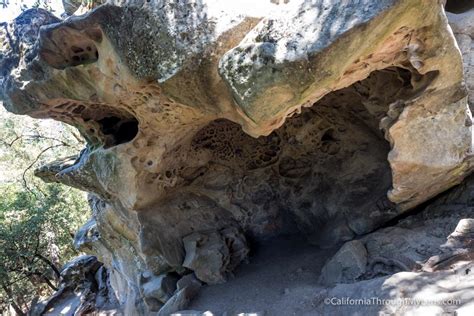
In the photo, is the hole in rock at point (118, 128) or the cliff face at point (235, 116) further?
the hole in rock at point (118, 128)

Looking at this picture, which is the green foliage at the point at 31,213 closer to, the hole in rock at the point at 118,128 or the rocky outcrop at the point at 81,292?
the rocky outcrop at the point at 81,292

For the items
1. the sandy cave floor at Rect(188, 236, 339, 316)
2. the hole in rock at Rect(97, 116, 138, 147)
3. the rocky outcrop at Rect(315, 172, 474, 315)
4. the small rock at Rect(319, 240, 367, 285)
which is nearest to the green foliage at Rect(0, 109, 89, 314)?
the hole in rock at Rect(97, 116, 138, 147)

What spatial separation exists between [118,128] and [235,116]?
2060mm

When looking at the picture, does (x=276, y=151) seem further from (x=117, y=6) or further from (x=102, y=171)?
(x=117, y=6)

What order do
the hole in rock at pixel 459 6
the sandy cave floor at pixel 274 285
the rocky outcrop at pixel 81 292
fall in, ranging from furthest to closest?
the rocky outcrop at pixel 81 292
the hole in rock at pixel 459 6
the sandy cave floor at pixel 274 285

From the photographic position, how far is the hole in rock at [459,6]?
4.77 meters

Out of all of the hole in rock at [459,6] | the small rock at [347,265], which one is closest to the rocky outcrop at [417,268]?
the small rock at [347,265]

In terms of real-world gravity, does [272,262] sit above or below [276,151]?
below

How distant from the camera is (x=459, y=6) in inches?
194

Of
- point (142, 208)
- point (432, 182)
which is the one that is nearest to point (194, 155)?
point (142, 208)

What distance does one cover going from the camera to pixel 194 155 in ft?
17.0

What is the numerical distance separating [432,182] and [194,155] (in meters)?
2.93

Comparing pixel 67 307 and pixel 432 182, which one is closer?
pixel 432 182

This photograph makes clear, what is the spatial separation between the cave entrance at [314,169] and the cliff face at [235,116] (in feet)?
0.06
